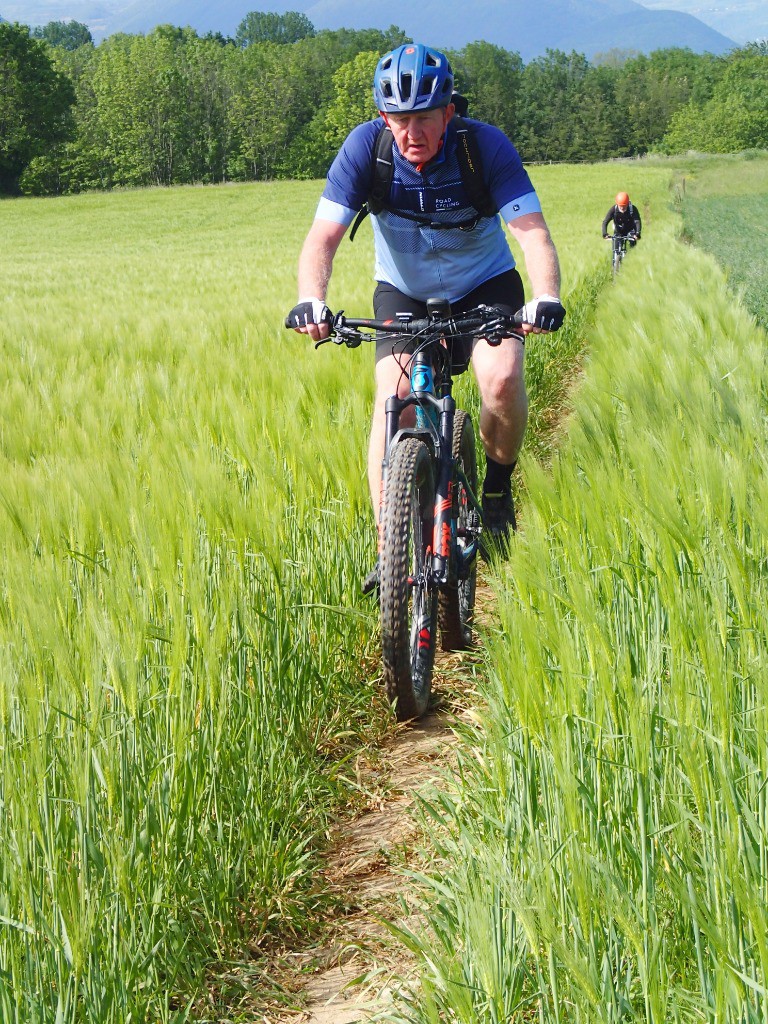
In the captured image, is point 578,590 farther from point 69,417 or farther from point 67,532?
point 69,417

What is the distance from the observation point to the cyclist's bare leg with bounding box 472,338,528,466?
11.2 feet

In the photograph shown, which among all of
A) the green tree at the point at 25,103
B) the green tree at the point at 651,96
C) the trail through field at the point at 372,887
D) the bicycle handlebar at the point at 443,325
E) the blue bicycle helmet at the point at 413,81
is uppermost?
the green tree at the point at 651,96

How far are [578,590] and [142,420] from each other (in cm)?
277

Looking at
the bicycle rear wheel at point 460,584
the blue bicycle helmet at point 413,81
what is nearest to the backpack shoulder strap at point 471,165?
the blue bicycle helmet at point 413,81

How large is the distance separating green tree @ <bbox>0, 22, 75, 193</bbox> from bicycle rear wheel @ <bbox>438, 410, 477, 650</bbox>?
69250 millimetres

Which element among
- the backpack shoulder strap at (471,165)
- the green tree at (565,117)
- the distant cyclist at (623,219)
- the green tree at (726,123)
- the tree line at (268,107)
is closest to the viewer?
the backpack shoulder strap at (471,165)

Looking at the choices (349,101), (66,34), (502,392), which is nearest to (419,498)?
(502,392)

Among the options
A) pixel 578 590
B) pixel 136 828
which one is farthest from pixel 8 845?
pixel 578 590

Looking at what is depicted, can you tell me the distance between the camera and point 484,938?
1369mm

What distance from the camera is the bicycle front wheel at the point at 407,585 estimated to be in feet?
9.32

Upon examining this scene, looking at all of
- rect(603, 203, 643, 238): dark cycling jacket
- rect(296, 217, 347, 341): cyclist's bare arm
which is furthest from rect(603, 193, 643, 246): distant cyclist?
rect(296, 217, 347, 341): cyclist's bare arm

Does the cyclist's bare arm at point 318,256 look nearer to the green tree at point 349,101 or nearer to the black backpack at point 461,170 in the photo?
the black backpack at point 461,170

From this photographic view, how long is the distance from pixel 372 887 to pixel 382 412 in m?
1.54

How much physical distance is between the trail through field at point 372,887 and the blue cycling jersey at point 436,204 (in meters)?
1.39
